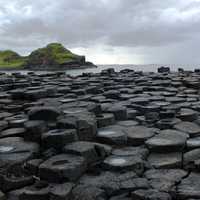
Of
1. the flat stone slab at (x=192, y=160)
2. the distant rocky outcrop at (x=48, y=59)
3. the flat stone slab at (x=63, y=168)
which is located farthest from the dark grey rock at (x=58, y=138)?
the distant rocky outcrop at (x=48, y=59)

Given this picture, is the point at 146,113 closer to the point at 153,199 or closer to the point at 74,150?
the point at 74,150

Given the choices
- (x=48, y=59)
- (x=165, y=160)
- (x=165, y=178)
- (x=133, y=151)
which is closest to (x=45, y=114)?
(x=133, y=151)

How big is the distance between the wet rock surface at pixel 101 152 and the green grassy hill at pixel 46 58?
36352 mm

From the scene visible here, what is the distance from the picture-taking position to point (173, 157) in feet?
14.8

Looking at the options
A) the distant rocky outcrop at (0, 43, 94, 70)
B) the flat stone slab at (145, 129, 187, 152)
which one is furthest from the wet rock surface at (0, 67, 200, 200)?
the distant rocky outcrop at (0, 43, 94, 70)

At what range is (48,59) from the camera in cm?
5078

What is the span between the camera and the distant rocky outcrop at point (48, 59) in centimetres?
4391

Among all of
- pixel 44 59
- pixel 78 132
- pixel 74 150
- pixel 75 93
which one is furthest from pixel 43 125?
pixel 44 59

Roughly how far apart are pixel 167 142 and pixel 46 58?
4718cm

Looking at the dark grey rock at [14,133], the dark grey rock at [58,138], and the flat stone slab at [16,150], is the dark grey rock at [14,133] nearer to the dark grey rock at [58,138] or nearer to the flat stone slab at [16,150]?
the flat stone slab at [16,150]

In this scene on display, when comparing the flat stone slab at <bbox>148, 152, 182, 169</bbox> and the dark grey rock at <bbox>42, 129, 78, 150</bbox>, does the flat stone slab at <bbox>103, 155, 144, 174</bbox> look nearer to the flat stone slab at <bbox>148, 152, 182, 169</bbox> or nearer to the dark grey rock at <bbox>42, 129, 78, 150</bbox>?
the flat stone slab at <bbox>148, 152, 182, 169</bbox>

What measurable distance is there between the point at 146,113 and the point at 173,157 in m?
Answer: 1.95

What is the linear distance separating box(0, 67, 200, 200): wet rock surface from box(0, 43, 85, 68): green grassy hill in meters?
36.4

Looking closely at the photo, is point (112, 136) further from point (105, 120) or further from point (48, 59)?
point (48, 59)
